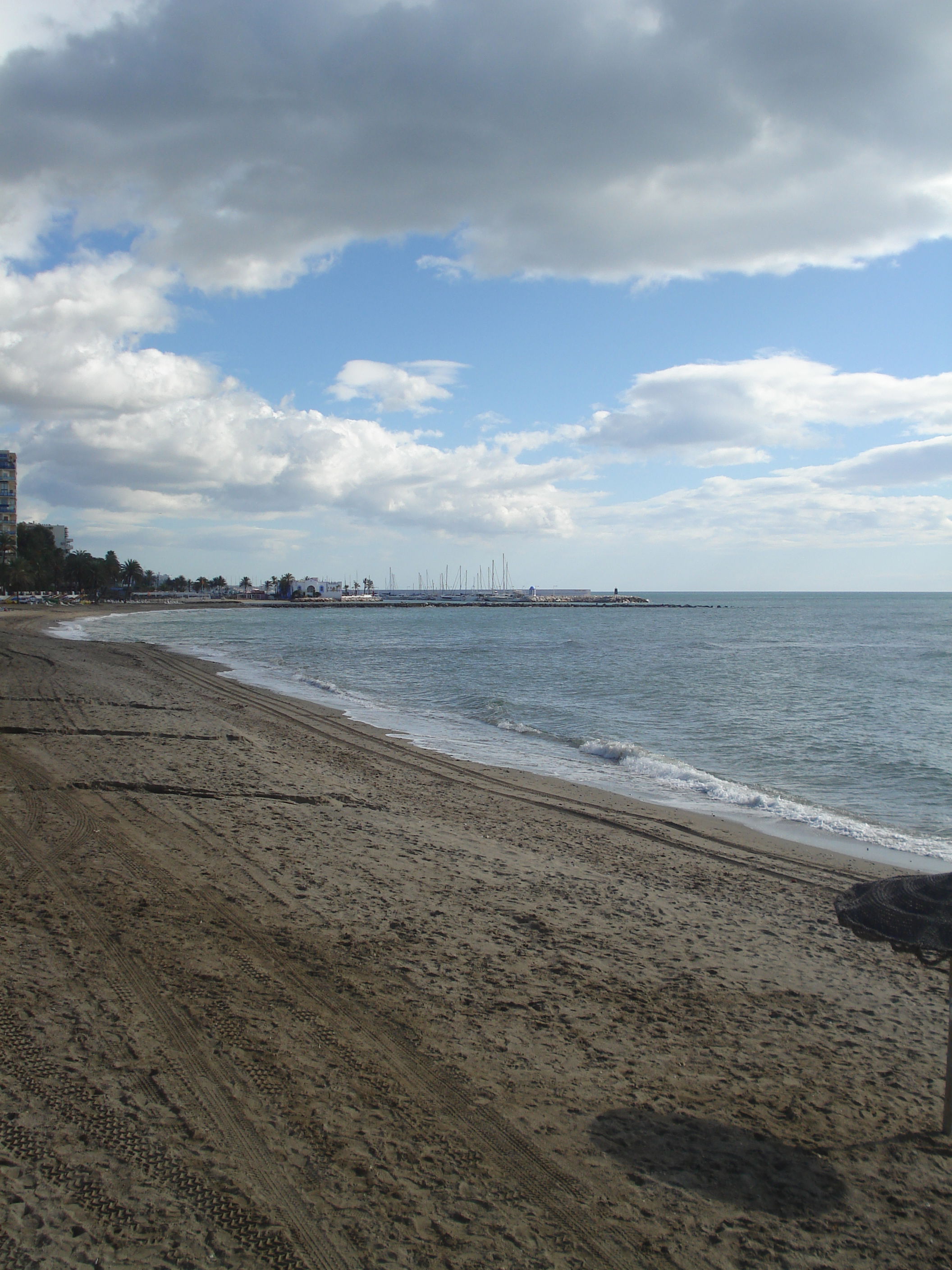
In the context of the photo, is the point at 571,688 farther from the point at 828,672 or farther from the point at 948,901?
the point at 948,901

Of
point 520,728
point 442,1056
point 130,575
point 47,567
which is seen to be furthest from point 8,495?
point 442,1056

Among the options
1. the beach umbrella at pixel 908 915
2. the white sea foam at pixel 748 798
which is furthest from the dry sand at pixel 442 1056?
the white sea foam at pixel 748 798

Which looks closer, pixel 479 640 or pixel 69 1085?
pixel 69 1085

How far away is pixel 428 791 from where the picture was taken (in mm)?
12625

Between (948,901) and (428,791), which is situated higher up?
(948,901)

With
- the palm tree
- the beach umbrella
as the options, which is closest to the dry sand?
the beach umbrella

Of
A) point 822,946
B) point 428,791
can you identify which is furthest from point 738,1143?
point 428,791

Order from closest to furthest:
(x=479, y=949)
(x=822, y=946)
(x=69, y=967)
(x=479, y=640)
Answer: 1. (x=69, y=967)
2. (x=479, y=949)
3. (x=822, y=946)
4. (x=479, y=640)

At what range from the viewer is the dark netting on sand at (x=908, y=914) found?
366 centimetres

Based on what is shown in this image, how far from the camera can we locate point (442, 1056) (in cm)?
477

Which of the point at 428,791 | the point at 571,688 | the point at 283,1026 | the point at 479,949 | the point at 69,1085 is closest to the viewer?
the point at 69,1085

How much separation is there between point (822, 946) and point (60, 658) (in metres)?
32.1

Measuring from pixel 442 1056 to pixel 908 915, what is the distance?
9.46ft

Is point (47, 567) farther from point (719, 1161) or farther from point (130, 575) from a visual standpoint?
point (719, 1161)
